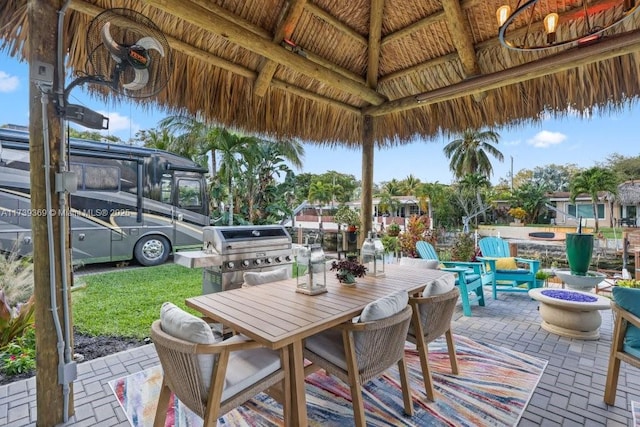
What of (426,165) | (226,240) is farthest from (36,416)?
(426,165)

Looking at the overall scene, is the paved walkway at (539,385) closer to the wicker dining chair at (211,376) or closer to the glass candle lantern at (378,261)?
the wicker dining chair at (211,376)

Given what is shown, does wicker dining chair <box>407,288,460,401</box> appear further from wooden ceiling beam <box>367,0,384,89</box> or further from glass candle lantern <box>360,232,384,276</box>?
wooden ceiling beam <box>367,0,384,89</box>

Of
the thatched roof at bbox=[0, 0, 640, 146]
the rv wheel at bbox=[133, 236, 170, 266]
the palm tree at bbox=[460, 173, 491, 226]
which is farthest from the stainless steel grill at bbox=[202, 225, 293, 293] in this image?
the palm tree at bbox=[460, 173, 491, 226]

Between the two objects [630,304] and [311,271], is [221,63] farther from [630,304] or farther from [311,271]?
[630,304]

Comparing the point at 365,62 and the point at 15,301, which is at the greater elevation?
Answer: the point at 365,62

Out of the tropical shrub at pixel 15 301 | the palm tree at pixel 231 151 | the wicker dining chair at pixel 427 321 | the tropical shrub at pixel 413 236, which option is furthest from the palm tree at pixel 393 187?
the wicker dining chair at pixel 427 321

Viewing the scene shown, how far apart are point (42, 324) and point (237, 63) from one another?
9.23 feet

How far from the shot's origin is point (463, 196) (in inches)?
757

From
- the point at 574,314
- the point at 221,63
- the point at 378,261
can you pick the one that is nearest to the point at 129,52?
the point at 221,63

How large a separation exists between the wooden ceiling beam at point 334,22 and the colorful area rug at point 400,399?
3.39 m

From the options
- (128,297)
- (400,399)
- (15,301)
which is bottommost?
(400,399)

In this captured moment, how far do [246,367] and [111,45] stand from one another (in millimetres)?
2068

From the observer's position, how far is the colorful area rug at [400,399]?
2.00 meters

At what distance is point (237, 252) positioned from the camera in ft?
11.3
